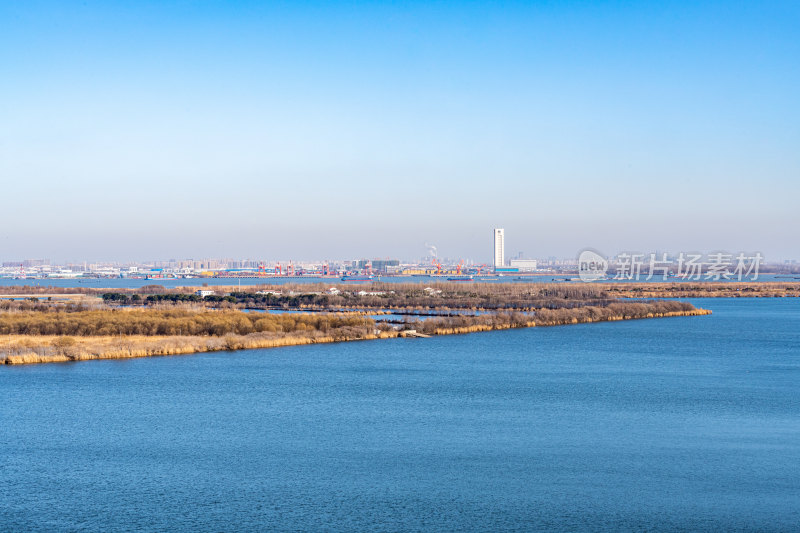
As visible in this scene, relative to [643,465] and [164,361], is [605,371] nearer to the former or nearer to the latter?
[643,465]

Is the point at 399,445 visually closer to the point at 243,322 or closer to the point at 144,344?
the point at 144,344

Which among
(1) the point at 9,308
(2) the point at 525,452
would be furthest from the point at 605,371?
(1) the point at 9,308

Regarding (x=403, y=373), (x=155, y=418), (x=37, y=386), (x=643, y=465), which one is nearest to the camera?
(x=643, y=465)

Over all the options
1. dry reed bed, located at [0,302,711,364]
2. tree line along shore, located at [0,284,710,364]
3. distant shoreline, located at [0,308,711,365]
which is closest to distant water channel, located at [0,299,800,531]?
distant shoreline, located at [0,308,711,365]

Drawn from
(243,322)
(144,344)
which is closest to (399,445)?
(144,344)

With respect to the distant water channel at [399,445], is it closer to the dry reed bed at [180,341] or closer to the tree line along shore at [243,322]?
the dry reed bed at [180,341]

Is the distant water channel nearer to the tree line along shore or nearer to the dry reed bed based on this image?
the dry reed bed

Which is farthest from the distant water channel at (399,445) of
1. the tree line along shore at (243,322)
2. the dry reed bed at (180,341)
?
the tree line along shore at (243,322)
